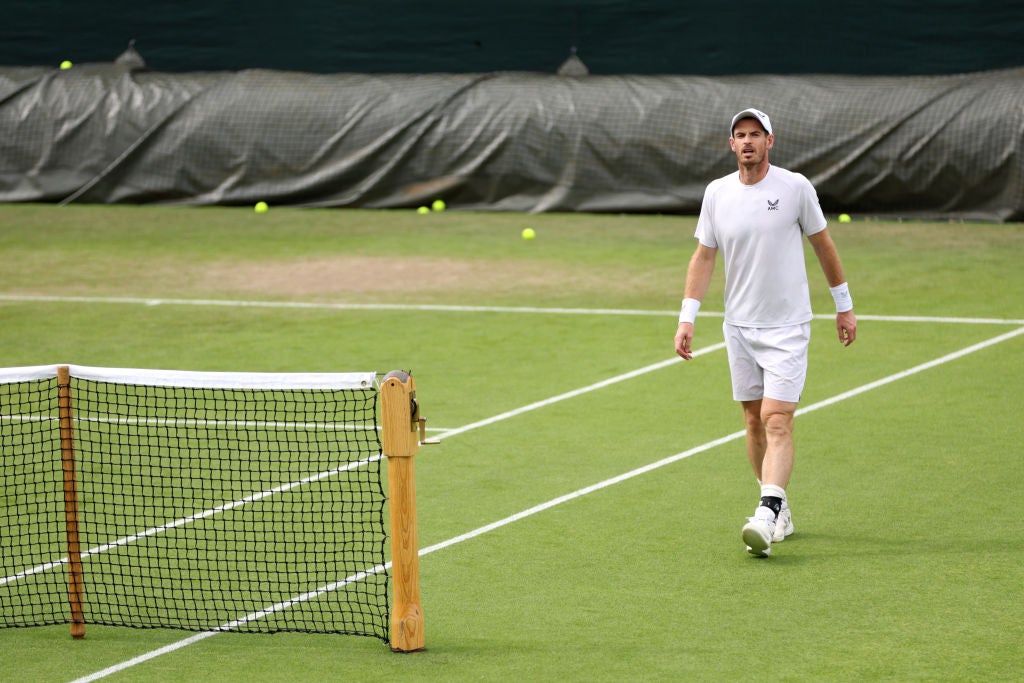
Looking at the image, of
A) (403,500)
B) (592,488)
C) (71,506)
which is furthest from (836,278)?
(71,506)

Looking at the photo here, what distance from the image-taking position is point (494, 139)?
2031cm

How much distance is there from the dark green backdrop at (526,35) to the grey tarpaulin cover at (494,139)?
1.54 meters

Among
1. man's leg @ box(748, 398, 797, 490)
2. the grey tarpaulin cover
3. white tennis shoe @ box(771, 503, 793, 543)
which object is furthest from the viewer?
the grey tarpaulin cover

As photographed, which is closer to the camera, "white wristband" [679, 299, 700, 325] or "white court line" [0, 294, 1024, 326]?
"white wristband" [679, 299, 700, 325]

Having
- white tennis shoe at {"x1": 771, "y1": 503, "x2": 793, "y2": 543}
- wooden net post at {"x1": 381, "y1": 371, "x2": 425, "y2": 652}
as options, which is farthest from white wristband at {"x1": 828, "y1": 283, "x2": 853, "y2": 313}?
wooden net post at {"x1": 381, "y1": 371, "x2": 425, "y2": 652}

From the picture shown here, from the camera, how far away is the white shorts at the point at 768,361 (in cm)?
663

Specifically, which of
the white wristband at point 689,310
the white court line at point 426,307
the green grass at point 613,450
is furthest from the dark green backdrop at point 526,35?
the white wristband at point 689,310

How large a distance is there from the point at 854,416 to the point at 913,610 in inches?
135

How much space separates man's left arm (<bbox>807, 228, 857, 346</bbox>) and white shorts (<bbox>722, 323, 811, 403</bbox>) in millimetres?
207

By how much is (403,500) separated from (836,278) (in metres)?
2.48

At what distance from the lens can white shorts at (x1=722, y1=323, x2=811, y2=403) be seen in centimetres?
663

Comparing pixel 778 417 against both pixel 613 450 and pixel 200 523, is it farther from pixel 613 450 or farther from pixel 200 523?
pixel 200 523

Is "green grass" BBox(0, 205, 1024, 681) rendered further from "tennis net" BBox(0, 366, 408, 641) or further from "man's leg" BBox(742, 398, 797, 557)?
"tennis net" BBox(0, 366, 408, 641)

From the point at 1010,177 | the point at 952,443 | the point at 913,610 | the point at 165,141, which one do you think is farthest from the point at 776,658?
the point at 165,141
